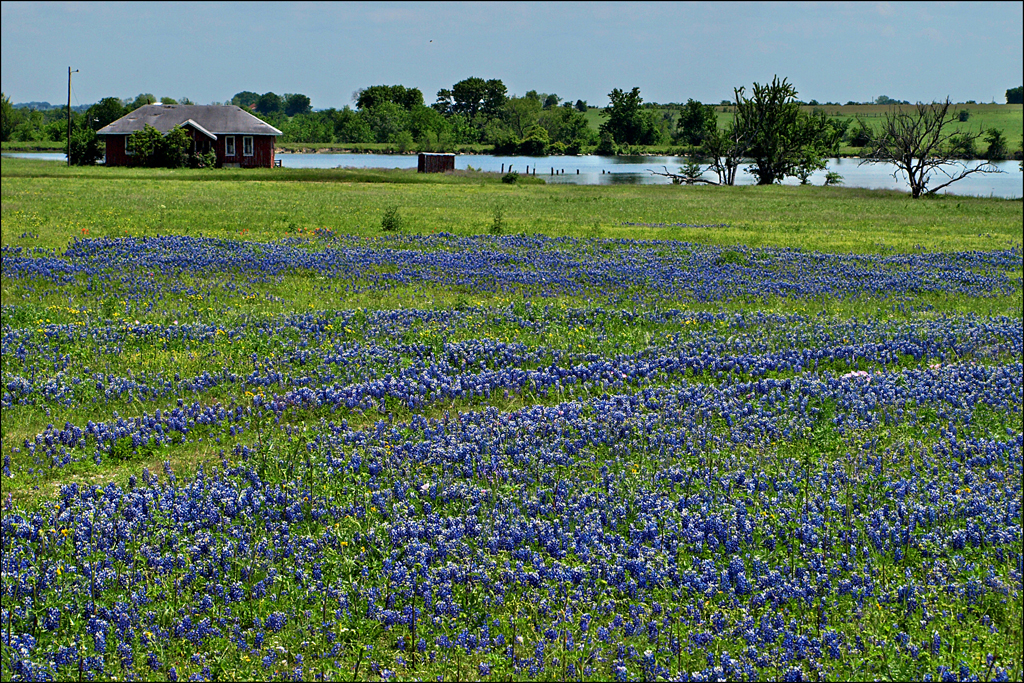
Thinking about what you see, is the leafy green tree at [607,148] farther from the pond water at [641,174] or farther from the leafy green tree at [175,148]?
the leafy green tree at [175,148]

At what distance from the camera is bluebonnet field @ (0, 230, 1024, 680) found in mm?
4836

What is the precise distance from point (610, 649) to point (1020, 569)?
280 cm

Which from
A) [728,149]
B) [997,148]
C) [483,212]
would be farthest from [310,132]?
[483,212]

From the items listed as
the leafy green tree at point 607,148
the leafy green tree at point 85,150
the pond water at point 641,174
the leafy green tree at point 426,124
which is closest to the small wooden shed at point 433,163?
the pond water at point 641,174

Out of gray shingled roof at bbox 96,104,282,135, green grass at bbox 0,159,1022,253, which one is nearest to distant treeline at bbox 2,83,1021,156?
gray shingled roof at bbox 96,104,282,135

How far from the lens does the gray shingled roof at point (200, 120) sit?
75.1m

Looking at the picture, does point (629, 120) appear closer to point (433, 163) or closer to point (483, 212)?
point (433, 163)

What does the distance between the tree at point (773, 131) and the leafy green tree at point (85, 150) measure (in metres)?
56.4

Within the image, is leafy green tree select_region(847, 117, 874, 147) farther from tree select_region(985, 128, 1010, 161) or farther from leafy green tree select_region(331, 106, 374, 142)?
leafy green tree select_region(331, 106, 374, 142)

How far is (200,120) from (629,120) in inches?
3515

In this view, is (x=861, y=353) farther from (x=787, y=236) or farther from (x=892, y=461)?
(x=787, y=236)

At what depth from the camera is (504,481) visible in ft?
22.9

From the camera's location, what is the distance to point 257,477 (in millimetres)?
6930

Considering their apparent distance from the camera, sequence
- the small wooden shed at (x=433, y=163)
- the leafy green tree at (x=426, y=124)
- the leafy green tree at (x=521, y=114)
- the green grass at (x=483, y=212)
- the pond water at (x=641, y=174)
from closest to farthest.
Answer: the green grass at (x=483, y=212)
the pond water at (x=641, y=174)
the small wooden shed at (x=433, y=163)
the leafy green tree at (x=426, y=124)
the leafy green tree at (x=521, y=114)
